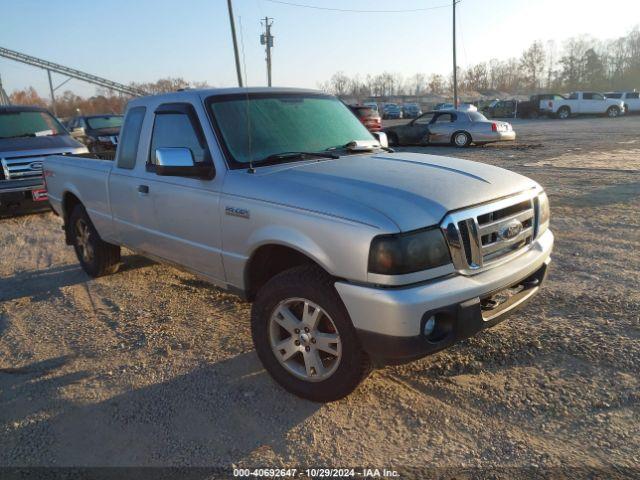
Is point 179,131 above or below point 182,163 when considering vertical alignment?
above

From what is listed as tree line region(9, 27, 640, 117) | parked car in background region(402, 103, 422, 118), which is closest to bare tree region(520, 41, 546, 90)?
tree line region(9, 27, 640, 117)

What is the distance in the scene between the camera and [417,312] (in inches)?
97.6

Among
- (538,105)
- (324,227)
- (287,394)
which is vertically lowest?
(287,394)

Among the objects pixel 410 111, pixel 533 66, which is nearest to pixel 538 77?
pixel 533 66

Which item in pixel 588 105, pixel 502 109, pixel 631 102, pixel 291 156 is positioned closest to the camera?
pixel 291 156

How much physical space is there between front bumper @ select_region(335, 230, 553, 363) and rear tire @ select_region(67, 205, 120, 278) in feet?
12.0

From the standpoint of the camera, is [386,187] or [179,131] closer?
[386,187]

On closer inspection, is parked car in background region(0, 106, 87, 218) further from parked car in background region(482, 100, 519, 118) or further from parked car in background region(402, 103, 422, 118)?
parked car in background region(402, 103, 422, 118)

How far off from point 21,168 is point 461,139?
565 inches

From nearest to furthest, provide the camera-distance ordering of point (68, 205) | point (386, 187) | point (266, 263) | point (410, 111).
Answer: point (386, 187)
point (266, 263)
point (68, 205)
point (410, 111)

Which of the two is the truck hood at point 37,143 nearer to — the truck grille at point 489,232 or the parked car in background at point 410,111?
the truck grille at point 489,232

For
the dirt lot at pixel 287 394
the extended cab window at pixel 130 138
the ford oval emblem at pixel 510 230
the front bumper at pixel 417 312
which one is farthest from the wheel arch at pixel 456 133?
the front bumper at pixel 417 312

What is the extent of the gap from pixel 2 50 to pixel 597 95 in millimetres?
56222

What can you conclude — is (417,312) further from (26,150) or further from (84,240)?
(26,150)
